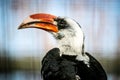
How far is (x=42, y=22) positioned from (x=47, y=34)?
0.08 metres

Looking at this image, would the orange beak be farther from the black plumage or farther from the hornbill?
the black plumage

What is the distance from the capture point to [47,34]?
1.75 metres

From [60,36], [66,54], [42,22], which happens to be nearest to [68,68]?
[66,54]

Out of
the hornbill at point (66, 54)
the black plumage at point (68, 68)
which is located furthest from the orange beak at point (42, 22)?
the black plumage at point (68, 68)

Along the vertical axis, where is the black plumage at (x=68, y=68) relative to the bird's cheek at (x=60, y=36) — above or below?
A: below

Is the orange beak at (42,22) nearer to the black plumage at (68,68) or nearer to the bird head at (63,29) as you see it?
the bird head at (63,29)

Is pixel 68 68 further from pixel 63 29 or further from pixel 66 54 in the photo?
pixel 63 29

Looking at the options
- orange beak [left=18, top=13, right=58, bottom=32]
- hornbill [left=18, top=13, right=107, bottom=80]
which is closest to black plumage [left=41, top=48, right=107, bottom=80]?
hornbill [left=18, top=13, right=107, bottom=80]

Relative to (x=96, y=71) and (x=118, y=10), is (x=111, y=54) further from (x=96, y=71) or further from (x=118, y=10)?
(x=118, y=10)

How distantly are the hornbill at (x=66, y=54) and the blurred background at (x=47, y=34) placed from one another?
0.13 feet

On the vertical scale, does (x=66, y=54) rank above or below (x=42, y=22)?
below

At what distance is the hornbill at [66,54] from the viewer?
5.58ft

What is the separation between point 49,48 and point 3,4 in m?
0.38

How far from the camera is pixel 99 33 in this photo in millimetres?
1763
